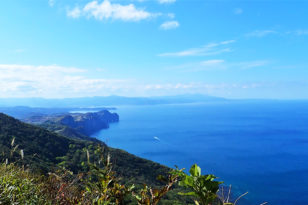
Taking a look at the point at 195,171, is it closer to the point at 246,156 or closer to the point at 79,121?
the point at 246,156

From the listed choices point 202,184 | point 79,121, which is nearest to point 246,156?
point 202,184

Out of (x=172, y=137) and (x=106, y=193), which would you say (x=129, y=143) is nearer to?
(x=172, y=137)

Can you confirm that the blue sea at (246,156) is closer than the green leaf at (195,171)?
No

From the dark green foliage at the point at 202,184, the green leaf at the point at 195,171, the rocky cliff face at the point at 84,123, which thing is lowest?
the rocky cliff face at the point at 84,123

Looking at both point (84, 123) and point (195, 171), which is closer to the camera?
point (195, 171)

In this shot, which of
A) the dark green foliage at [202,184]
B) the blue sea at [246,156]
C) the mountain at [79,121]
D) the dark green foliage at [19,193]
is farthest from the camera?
the mountain at [79,121]

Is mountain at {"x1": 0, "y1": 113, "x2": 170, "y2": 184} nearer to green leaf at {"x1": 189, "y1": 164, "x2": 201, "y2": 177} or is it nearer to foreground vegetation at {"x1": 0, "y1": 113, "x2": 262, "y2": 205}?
foreground vegetation at {"x1": 0, "y1": 113, "x2": 262, "y2": 205}

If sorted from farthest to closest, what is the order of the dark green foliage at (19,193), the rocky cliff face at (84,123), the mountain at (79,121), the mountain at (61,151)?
the rocky cliff face at (84,123) → the mountain at (79,121) → the mountain at (61,151) → the dark green foliage at (19,193)

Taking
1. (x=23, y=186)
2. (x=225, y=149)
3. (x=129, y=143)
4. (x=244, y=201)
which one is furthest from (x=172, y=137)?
(x=23, y=186)

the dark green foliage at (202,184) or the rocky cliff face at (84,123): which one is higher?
the dark green foliage at (202,184)

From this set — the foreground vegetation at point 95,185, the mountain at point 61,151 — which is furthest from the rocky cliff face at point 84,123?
the foreground vegetation at point 95,185

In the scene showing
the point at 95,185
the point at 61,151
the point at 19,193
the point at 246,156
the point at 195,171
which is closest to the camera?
the point at 195,171

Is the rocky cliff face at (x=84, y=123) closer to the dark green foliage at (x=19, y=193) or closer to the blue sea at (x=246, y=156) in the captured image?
the blue sea at (x=246, y=156)
